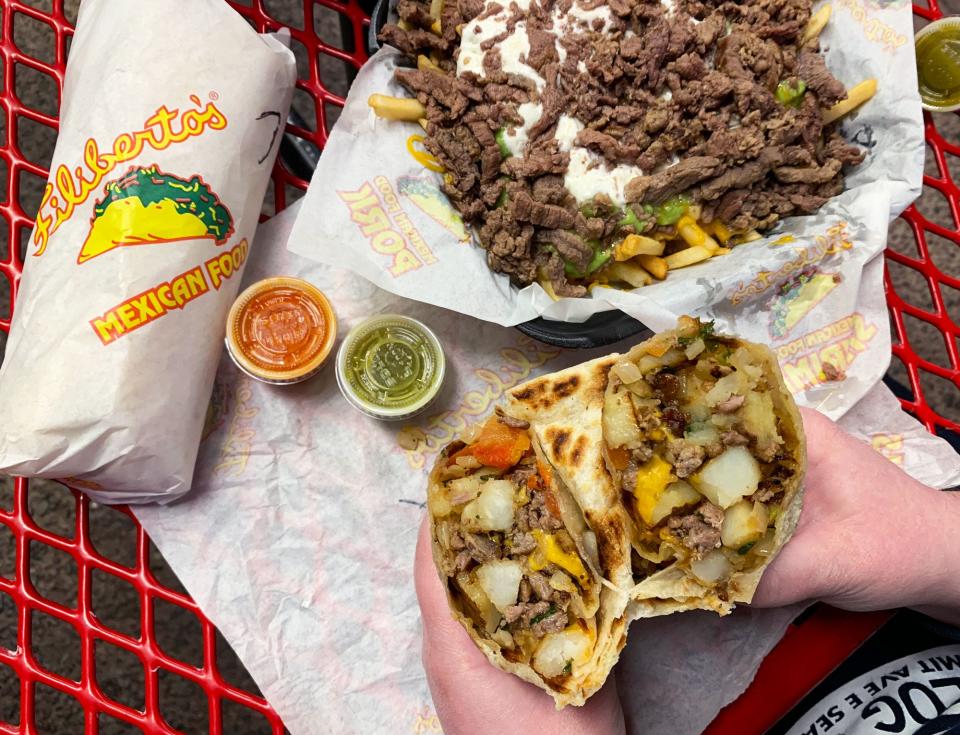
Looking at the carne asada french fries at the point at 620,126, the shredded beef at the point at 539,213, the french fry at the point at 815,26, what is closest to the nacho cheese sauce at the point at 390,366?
the carne asada french fries at the point at 620,126

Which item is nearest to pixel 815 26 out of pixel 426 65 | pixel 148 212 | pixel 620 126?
pixel 620 126

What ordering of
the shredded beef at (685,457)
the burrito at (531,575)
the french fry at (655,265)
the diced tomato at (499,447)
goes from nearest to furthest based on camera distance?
the shredded beef at (685,457)
the burrito at (531,575)
the diced tomato at (499,447)
the french fry at (655,265)

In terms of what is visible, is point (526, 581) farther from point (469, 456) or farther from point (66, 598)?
point (66, 598)

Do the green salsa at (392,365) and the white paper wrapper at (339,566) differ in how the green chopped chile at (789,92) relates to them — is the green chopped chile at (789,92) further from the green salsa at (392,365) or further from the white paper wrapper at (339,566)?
the green salsa at (392,365)

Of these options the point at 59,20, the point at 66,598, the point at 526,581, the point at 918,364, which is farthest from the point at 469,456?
the point at 66,598

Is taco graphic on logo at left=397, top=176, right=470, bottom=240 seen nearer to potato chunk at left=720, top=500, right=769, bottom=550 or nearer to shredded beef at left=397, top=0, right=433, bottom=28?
shredded beef at left=397, top=0, right=433, bottom=28
